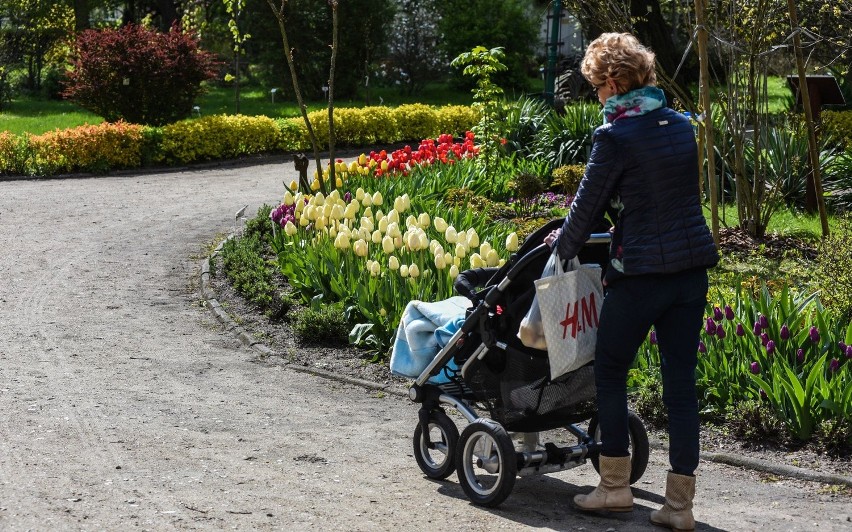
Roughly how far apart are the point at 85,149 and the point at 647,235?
14873mm

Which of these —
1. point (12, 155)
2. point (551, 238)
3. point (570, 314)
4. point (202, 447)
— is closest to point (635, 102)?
point (551, 238)

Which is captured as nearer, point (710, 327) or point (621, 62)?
point (621, 62)

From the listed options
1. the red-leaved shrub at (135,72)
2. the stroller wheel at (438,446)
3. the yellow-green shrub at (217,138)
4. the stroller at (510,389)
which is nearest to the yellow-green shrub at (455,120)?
the yellow-green shrub at (217,138)

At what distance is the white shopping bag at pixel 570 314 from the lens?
4512 mm

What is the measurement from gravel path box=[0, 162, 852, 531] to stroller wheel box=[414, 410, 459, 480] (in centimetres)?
7

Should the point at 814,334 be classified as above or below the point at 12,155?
below

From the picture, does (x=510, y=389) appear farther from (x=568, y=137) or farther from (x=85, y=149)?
(x=85, y=149)

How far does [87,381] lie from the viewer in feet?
23.0

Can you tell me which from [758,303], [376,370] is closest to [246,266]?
[376,370]

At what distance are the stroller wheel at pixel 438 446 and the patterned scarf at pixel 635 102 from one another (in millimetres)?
1651

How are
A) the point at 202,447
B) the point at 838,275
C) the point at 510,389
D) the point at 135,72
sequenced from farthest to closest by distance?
the point at 135,72 → the point at 838,275 → the point at 202,447 → the point at 510,389

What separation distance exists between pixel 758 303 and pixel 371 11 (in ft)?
79.2

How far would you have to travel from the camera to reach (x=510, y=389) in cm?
Result: 484

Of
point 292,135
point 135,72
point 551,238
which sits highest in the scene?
point 135,72
